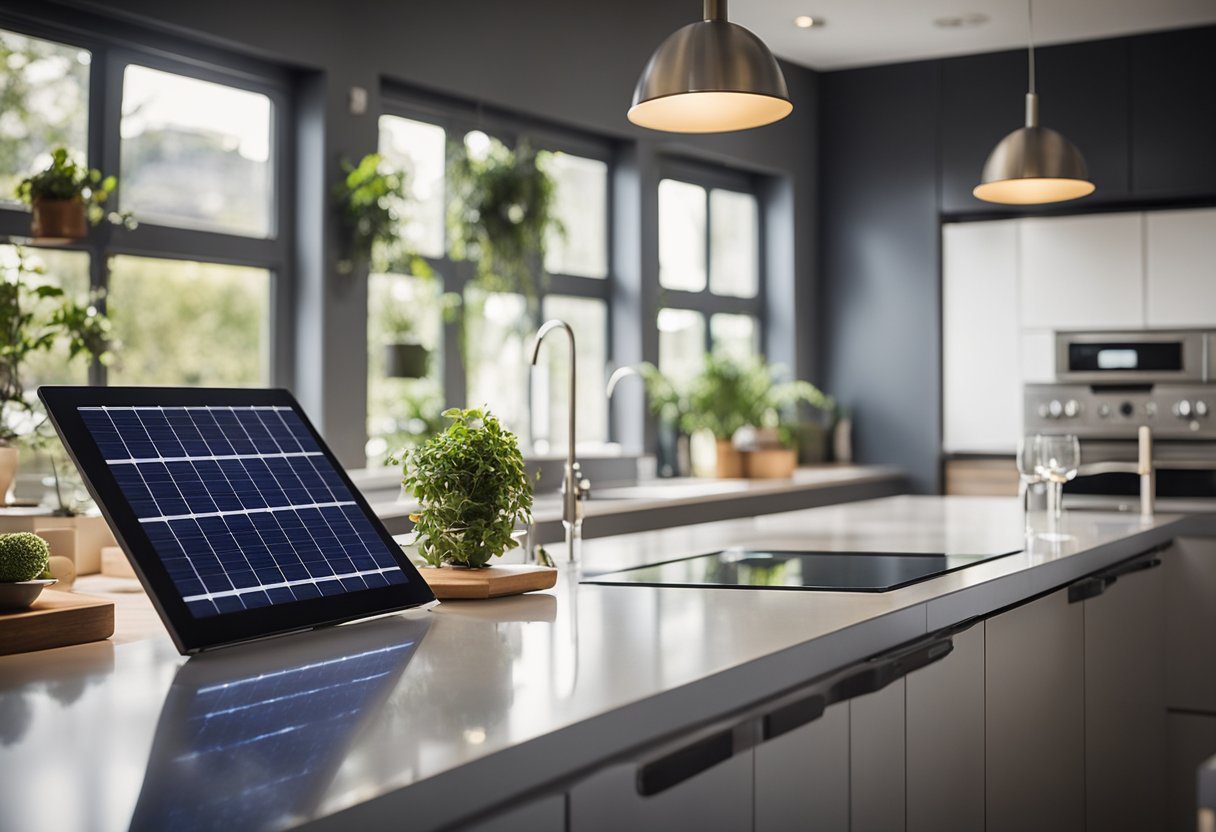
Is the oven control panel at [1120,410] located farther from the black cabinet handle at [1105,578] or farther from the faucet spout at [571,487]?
the faucet spout at [571,487]

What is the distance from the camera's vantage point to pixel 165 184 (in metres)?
3.94

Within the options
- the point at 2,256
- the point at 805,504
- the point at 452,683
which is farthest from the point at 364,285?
the point at 452,683

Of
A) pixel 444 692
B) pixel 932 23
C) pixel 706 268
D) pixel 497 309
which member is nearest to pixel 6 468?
pixel 444 692

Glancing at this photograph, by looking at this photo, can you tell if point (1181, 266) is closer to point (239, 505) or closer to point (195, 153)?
point (195, 153)

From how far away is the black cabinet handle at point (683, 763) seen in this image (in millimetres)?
1208

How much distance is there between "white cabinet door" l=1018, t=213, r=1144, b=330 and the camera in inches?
244

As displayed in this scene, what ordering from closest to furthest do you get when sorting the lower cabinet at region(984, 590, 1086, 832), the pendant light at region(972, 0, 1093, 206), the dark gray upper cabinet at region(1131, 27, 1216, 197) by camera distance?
the lower cabinet at region(984, 590, 1086, 832) < the pendant light at region(972, 0, 1093, 206) < the dark gray upper cabinet at region(1131, 27, 1216, 197)

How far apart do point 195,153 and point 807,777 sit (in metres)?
3.14

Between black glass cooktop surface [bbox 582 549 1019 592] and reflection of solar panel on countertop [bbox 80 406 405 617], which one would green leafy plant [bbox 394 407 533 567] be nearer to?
reflection of solar panel on countertop [bbox 80 406 405 617]

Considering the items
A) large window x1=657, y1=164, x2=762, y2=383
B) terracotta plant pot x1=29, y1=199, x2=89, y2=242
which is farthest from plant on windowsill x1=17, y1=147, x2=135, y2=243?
large window x1=657, y1=164, x2=762, y2=383

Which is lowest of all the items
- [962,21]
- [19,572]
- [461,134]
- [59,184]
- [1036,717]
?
[1036,717]

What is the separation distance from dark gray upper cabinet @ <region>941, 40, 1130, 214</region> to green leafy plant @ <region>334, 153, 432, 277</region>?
132 inches

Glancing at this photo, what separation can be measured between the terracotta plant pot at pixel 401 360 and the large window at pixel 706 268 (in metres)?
1.92

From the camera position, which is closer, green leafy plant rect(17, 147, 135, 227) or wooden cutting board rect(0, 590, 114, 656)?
wooden cutting board rect(0, 590, 114, 656)
